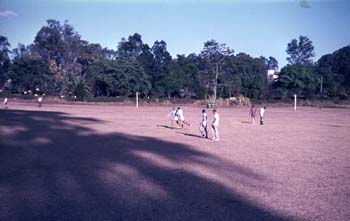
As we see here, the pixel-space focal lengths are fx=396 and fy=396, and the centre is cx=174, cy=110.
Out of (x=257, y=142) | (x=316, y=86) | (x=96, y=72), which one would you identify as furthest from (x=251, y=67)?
(x=257, y=142)

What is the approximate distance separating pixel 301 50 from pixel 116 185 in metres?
113

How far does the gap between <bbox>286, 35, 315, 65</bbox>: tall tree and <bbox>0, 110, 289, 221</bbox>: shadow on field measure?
105 m

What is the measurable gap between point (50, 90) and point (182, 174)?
70127 mm

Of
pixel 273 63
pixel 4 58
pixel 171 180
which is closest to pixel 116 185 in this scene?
pixel 171 180

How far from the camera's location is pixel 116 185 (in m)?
9.10

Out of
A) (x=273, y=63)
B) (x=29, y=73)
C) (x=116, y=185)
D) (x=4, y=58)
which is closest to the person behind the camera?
(x=116, y=185)

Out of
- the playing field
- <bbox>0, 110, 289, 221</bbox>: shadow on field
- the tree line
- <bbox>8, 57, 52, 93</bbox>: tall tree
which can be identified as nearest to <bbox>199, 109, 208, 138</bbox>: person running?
the playing field

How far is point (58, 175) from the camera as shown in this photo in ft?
32.9

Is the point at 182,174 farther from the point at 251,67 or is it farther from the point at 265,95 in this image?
the point at 251,67

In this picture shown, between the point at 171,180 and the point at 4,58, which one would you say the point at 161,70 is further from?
the point at 171,180

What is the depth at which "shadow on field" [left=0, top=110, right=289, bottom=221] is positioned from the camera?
276 inches

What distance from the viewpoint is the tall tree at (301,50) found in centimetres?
11306

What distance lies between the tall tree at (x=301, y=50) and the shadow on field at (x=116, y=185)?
345ft

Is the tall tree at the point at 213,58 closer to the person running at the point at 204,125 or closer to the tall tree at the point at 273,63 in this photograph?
the person running at the point at 204,125
